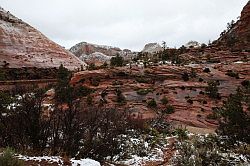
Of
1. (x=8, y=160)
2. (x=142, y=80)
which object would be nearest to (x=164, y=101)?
(x=142, y=80)

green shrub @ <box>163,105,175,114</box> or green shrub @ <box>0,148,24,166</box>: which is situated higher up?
green shrub @ <box>0,148,24,166</box>

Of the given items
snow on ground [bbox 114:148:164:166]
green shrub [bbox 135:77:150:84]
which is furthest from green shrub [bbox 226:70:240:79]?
snow on ground [bbox 114:148:164:166]

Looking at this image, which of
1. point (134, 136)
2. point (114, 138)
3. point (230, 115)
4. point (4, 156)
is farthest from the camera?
point (134, 136)

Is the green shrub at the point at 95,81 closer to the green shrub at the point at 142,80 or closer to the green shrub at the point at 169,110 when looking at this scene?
the green shrub at the point at 142,80

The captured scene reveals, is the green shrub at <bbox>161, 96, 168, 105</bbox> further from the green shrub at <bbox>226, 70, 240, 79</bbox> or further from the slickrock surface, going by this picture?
the green shrub at <bbox>226, 70, 240, 79</bbox>

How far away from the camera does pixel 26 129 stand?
325 inches

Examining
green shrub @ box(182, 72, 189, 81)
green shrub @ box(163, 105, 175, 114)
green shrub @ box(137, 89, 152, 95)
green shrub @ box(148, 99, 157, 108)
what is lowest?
green shrub @ box(163, 105, 175, 114)

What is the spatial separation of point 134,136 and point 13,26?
130 ft

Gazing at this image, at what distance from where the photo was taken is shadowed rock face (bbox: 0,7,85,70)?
41.3m

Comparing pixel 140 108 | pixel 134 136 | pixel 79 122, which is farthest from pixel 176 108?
pixel 79 122

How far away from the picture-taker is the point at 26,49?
43812 millimetres

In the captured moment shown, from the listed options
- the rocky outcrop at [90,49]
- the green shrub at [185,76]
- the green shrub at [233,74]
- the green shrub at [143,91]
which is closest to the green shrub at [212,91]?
the green shrub at [185,76]

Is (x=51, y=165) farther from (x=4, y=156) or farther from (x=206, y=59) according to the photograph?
(x=206, y=59)

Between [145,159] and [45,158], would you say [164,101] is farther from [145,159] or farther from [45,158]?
[45,158]
